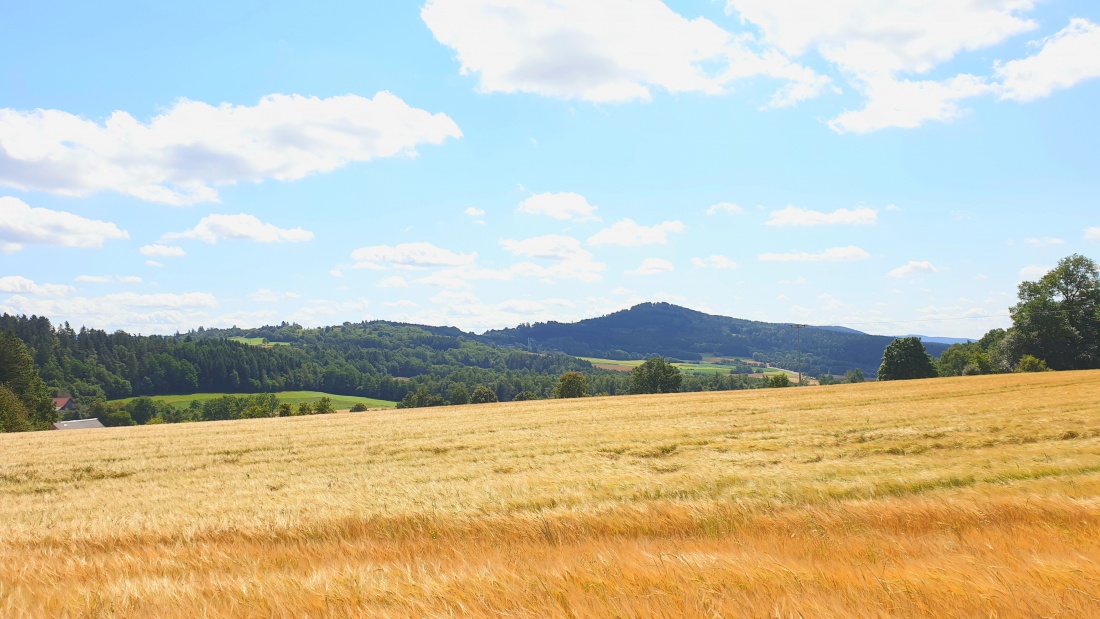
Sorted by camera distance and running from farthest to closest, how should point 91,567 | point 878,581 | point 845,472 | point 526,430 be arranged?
1. point 526,430
2. point 845,472
3. point 91,567
4. point 878,581

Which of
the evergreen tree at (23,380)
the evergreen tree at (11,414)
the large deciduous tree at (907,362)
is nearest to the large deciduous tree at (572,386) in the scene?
the large deciduous tree at (907,362)

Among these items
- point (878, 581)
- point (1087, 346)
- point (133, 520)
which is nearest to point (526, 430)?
point (133, 520)

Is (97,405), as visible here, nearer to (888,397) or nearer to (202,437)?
(202,437)

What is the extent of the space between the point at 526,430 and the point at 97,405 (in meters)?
133

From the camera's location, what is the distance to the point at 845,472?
1223cm

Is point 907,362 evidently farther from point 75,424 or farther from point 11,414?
point 75,424

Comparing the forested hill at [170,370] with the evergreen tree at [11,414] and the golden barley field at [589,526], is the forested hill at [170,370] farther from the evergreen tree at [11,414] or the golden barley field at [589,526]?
the golden barley field at [589,526]

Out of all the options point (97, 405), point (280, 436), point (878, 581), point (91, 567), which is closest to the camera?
point (878, 581)

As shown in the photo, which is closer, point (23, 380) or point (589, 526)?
point (589, 526)

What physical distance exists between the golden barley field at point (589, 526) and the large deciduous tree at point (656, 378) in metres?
87.8

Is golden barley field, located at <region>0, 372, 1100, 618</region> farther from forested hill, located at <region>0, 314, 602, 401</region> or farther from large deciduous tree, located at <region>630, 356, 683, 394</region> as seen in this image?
forested hill, located at <region>0, 314, 602, 401</region>

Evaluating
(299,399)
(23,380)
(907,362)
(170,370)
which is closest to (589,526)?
(907,362)

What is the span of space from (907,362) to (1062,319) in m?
17.2

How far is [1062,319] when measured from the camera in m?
73.7
